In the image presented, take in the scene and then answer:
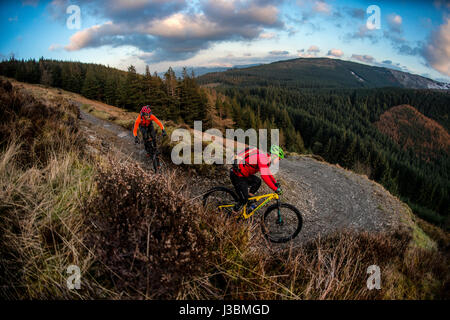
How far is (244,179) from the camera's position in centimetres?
571

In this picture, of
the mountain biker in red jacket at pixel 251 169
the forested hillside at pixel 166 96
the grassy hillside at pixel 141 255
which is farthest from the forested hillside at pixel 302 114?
the grassy hillside at pixel 141 255

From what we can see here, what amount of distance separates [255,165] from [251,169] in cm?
16

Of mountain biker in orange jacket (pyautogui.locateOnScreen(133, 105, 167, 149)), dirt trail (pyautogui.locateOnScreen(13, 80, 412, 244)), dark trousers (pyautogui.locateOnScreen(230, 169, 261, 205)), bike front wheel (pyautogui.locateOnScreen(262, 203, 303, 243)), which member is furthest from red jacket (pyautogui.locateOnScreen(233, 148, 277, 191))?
mountain biker in orange jacket (pyautogui.locateOnScreen(133, 105, 167, 149))

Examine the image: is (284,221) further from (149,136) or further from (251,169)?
(149,136)

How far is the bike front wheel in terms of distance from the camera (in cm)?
581

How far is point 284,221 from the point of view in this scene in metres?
5.98

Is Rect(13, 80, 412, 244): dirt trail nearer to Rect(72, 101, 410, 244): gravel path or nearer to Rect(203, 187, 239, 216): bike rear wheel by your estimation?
Rect(72, 101, 410, 244): gravel path

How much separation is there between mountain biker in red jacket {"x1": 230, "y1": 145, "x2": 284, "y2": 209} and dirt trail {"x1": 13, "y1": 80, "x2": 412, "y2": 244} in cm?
266

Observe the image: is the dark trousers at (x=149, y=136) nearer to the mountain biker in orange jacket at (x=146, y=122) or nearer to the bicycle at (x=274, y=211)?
the mountain biker in orange jacket at (x=146, y=122)

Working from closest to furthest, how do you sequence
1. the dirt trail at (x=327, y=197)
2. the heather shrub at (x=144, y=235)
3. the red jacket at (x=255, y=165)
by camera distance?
the heather shrub at (x=144, y=235), the red jacket at (x=255, y=165), the dirt trail at (x=327, y=197)

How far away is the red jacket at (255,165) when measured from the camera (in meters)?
4.96

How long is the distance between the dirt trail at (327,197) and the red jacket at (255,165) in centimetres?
302

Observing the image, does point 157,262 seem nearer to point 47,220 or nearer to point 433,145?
point 47,220

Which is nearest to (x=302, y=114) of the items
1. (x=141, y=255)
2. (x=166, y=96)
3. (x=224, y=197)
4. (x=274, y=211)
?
(x=166, y=96)
